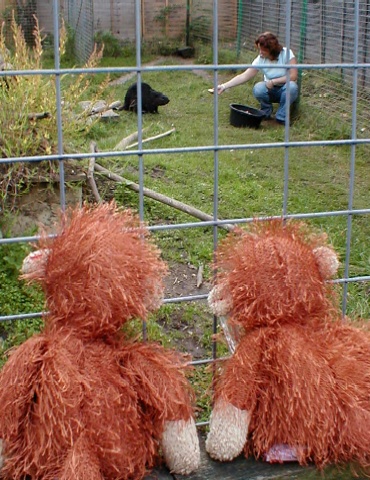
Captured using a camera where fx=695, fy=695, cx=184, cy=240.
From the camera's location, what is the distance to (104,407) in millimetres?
1434

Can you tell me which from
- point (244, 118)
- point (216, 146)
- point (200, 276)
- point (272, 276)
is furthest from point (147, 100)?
point (272, 276)

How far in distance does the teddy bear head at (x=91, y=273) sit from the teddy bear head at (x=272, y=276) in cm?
20

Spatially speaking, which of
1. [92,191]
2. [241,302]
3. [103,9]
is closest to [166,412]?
[241,302]

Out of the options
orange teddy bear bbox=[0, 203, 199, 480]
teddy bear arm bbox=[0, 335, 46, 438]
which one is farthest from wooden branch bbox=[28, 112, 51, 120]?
teddy bear arm bbox=[0, 335, 46, 438]

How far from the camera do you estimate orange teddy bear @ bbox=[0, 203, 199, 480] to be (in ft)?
4.56

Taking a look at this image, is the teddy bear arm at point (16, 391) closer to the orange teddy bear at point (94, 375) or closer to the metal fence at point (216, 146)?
the orange teddy bear at point (94, 375)

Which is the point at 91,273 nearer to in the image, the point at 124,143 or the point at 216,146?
the point at 216,146

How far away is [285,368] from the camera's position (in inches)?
60.4

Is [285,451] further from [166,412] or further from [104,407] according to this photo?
[104,407]

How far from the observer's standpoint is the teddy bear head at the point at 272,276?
5.19 ft

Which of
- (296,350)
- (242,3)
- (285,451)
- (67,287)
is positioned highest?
(242,3)

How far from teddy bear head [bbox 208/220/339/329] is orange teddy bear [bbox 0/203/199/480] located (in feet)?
0.56

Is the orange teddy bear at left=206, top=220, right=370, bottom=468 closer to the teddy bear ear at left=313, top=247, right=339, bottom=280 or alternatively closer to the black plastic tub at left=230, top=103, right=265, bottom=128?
the teddy bear ear at left=313, top=247, right=339, bottom=280

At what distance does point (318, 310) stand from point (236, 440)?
14.0 inches
